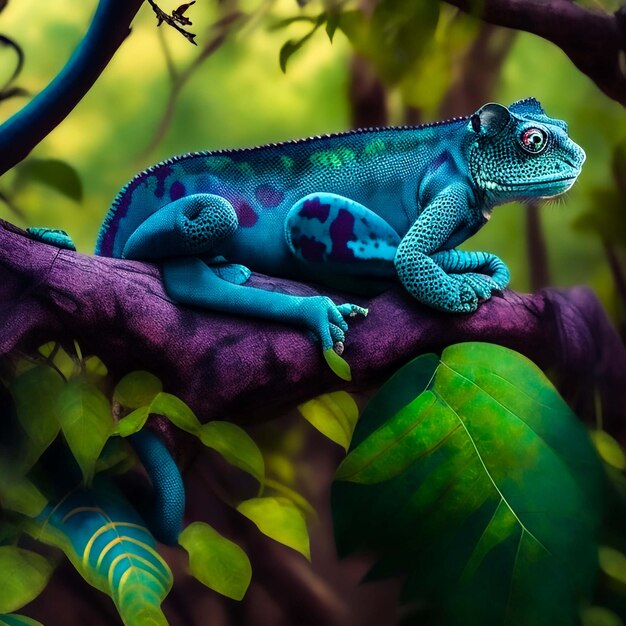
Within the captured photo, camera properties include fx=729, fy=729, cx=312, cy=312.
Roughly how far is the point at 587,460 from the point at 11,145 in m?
1.08

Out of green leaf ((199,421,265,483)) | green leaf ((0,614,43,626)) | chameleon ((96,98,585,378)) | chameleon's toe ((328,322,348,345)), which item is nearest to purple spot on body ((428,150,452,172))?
chameleon ((96,98,585,378))

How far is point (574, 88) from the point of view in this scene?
1.47m

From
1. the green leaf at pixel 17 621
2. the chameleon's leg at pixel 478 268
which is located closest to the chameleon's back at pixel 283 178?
the chameleon's leg at pixel 478 268

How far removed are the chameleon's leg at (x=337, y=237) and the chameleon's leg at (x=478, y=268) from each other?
4.1 inches

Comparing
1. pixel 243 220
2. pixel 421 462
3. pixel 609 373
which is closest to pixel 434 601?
pixel 421 462

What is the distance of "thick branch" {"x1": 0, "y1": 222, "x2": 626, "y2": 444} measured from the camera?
111 centimetres

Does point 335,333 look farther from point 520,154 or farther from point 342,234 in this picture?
point 520,154

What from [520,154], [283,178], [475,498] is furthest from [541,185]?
[475,498]

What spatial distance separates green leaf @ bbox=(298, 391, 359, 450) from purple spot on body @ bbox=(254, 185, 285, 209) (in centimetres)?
35

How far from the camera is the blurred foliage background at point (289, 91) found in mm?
1349

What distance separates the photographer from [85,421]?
109 cm

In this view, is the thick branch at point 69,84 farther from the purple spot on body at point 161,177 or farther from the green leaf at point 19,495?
the green leaf at point 19,495

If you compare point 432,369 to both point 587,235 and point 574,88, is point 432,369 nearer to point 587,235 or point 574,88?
→ point 587,235

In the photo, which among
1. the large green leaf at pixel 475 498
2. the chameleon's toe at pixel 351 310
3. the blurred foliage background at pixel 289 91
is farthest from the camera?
the blurred foliage background at pixel 289 91
